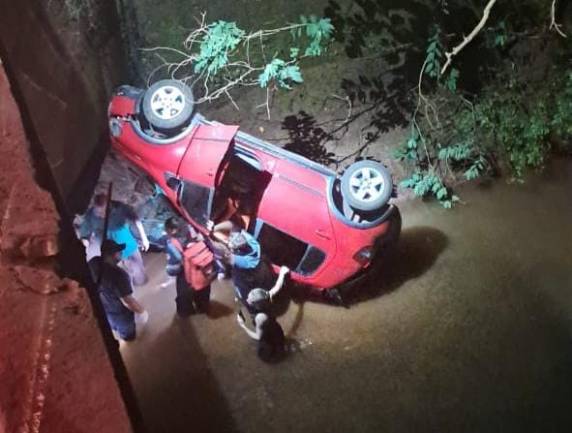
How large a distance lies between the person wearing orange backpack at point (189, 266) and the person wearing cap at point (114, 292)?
0.14 metres

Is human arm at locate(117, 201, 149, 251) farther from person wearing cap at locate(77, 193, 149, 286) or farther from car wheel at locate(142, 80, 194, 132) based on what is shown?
car wheel at locate(142, 80, 194, 132)

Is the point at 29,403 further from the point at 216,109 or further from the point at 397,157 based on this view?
the point at 397,157

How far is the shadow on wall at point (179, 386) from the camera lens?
2.28 metres

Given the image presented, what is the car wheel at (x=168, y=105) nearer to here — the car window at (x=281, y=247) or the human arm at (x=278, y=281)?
the car window at (x=281, y=247)

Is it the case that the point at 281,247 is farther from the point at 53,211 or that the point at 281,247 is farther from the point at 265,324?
the point at 53,211

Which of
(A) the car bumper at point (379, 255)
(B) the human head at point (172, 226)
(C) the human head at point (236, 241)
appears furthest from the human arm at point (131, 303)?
(A) the car bumper at point (379, 255)

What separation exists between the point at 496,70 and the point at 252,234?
1021mm

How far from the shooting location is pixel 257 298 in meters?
2.32

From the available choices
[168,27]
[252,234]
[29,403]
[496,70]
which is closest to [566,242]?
[496,70]

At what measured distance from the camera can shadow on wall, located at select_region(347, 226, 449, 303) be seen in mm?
2400

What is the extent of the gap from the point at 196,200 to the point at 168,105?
293mm

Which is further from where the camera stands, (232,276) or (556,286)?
(556,286)

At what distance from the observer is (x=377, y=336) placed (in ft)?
7.94

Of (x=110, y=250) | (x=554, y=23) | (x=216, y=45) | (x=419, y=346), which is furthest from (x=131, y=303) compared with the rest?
(x=554, y=23)
